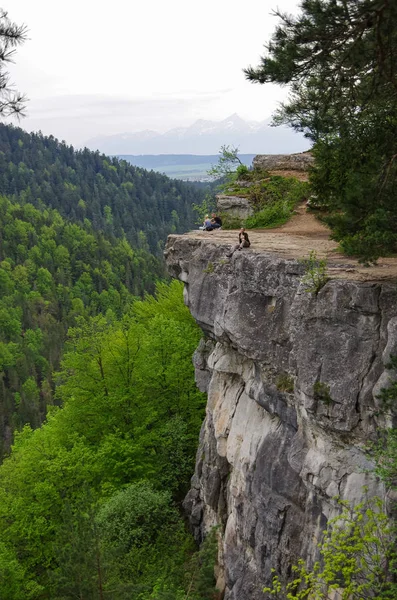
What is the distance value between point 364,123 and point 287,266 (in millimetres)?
3808

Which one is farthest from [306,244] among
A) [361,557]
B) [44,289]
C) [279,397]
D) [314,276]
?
[44,289]

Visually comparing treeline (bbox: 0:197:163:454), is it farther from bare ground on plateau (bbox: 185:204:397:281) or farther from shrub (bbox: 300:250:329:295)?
shrub (bbox: 300:250:329:295)

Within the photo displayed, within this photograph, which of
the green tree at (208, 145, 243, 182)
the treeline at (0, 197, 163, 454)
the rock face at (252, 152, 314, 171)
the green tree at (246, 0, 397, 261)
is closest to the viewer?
the green tree at (246, 0, 397, 261)

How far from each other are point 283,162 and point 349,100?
13.8m

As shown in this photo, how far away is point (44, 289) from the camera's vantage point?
11300 cm

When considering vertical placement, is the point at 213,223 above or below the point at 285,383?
above

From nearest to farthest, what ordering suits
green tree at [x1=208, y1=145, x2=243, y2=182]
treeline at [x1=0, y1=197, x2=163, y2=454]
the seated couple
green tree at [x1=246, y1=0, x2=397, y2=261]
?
1. green tree at [x1=246, y1=0, x2=397, y2=261]
2. the seated couple
3. green tree at [x1=208, y1=145, x2=243, y2=182]
4. treeline at [x1=0, y1=197, x2=163, y2=454]

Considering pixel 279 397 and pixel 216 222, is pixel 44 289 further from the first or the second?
pixel 279 397

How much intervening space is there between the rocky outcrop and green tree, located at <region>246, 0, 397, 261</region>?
401 inches

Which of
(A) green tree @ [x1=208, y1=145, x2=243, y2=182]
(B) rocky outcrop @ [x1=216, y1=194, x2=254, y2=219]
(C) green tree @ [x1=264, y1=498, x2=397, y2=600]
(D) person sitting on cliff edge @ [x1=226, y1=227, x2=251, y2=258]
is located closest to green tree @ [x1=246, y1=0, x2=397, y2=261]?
(D) person sitting on cliff edge @ [x1=226, y1=227, x2=251, y2=258]

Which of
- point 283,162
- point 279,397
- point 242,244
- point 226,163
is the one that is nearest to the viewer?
point 279,397

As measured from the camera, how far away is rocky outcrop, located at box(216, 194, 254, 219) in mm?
21750

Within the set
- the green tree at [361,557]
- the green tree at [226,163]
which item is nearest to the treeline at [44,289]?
the green tree at [226,163]

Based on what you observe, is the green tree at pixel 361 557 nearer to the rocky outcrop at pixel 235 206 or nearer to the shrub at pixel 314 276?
the shrub at pixel 314 276
